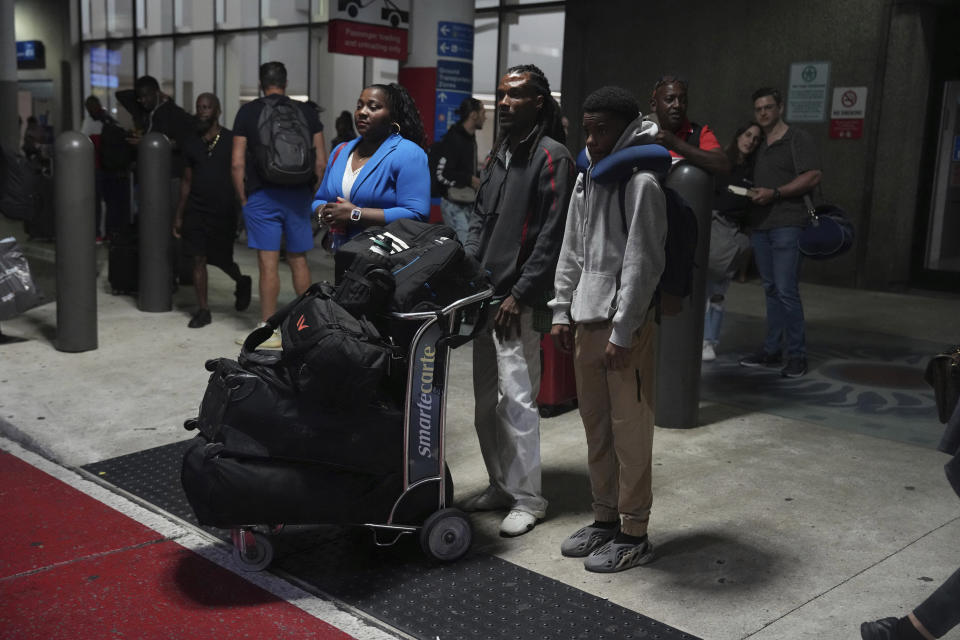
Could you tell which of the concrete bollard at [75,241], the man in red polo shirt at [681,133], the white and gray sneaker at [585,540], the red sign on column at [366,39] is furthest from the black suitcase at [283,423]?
the red sign on column at [366,39]

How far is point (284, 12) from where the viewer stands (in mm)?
18125

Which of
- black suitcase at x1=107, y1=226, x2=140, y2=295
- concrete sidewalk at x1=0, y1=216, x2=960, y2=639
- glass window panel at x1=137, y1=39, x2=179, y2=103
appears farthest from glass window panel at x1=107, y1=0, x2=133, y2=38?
concrete sidewalk at x1=0, y1=216, x2=960, y2=639

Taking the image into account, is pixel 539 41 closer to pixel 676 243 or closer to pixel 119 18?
pixel 676 243

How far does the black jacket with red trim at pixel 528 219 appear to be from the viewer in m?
3.91

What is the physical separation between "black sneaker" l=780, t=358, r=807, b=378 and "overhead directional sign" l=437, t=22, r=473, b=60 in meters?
5.05

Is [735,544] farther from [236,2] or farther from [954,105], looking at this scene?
[236,2]

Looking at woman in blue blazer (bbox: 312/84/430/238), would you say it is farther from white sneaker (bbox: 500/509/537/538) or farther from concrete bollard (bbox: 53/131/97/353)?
concrete bollard (bbox: 53/131/97/353)

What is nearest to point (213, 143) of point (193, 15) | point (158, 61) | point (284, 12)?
point (284, 12)

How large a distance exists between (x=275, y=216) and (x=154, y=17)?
1751cm

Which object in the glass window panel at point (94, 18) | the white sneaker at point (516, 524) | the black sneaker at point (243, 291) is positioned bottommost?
the white sneaker at point (516, 524)

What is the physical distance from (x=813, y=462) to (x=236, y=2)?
1724 centimetres

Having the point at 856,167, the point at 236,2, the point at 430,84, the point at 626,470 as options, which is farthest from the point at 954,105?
the point at 236,2

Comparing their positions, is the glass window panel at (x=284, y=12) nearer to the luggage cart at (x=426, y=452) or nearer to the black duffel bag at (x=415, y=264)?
the black duffel bag at (x=415, y=264)

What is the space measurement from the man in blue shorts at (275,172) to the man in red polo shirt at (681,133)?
7.97 feet
